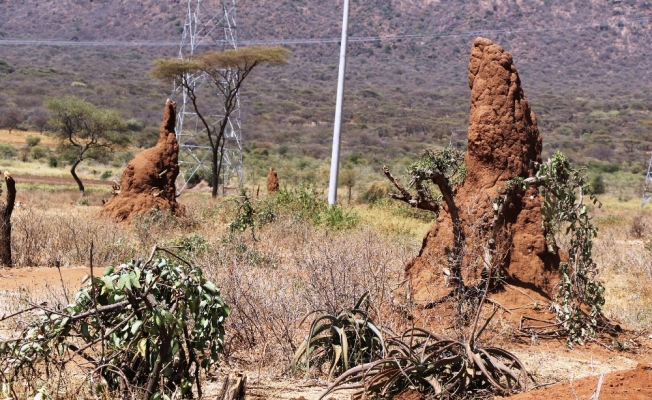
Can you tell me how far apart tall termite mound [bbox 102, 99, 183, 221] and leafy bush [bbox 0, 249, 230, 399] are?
30.6 ft

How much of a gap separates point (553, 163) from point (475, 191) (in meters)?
0.78

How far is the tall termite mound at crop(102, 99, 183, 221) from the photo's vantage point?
13820mm

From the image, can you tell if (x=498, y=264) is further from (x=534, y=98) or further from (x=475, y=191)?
(x=534, y=98)

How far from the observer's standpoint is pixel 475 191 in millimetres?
7207

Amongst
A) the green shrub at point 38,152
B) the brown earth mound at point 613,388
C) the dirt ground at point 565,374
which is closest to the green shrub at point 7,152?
the green shrub at point 38,152

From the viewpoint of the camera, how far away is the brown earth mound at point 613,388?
3957 mm

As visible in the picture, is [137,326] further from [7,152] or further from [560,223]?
[7,152]

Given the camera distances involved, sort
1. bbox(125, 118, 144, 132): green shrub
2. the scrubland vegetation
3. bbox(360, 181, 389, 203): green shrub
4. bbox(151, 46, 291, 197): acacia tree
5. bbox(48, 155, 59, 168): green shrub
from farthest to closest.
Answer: bbox(125, 118, 144, 132): green shrub → bbox(48, 155, 59, 168): green shrub → bbox(151, 46, 291, 197): acacia tree → bbox(360, 181, 389, 203): green shrub → the scrubland vegetation

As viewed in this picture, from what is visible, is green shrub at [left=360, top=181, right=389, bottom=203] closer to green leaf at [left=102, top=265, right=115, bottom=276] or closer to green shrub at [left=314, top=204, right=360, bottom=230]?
green shrub at [left=314, top=204, right=360, bottom=230]

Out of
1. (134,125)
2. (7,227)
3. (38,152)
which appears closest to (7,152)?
(38,152)

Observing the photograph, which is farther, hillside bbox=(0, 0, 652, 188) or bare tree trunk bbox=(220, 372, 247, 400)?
hillside bbox=(0, 0, 652, 188)

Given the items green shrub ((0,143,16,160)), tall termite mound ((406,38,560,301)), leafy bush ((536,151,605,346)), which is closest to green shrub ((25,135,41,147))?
green shrub ((0,143,16,160))

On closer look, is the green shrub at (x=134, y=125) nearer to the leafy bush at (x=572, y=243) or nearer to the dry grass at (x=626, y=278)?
the dry grass at (x=626, y=278)

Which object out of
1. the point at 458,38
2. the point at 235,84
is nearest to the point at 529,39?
the point at 458,38
